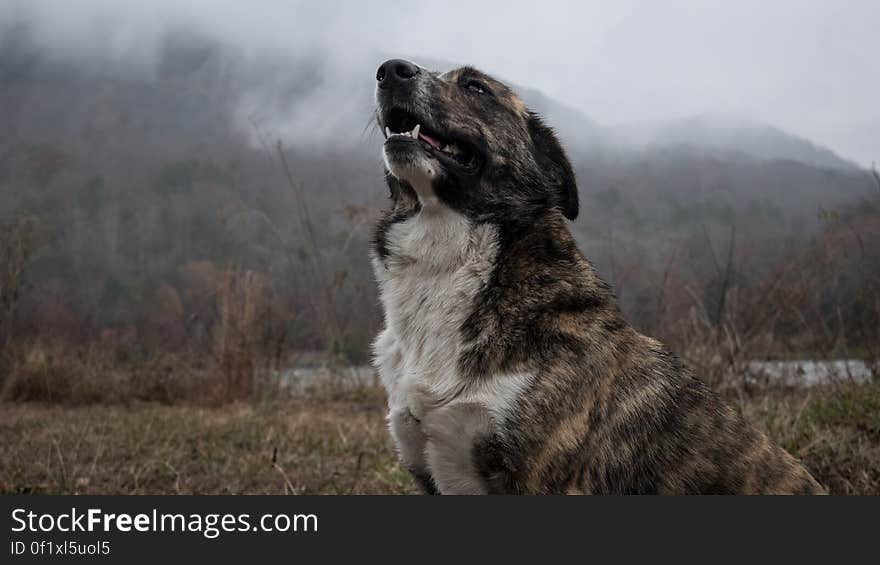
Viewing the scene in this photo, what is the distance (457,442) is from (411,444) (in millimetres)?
250

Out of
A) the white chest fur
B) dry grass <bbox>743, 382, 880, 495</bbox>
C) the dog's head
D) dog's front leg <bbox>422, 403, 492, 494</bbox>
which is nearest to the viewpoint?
dog's front leg <bbox>422, 403, 492, 494</bbox>

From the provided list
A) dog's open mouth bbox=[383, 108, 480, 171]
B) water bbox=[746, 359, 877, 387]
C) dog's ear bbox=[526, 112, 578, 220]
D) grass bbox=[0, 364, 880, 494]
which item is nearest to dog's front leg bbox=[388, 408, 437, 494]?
dog's open mouth bbox=[383, 108, 480, 171]

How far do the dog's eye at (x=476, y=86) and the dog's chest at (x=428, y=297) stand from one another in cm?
64

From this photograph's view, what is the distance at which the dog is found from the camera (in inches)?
90.2

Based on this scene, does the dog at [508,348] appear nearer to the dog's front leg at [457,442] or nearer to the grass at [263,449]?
the dog's front leg at [457,442]

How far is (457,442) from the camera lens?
7.63 ft

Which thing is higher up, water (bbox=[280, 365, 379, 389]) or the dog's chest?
the dog's chest

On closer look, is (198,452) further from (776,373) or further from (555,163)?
(776,373)

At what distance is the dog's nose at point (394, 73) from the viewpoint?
2885mm

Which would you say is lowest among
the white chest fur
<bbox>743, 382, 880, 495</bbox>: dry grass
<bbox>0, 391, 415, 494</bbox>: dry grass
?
<bbox>0, 391, 415, 494</bbox>: dry grass

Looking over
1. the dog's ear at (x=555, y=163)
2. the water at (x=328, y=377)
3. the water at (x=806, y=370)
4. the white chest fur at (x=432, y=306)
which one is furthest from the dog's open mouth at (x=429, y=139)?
the water at (x=328, y=377)

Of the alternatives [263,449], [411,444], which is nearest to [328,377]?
[263,449]

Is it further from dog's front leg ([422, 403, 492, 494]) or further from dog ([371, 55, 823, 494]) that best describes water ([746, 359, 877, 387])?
dog's front leg ([422, 403, 492, 494])

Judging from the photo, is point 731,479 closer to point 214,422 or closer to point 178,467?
point 178,467
